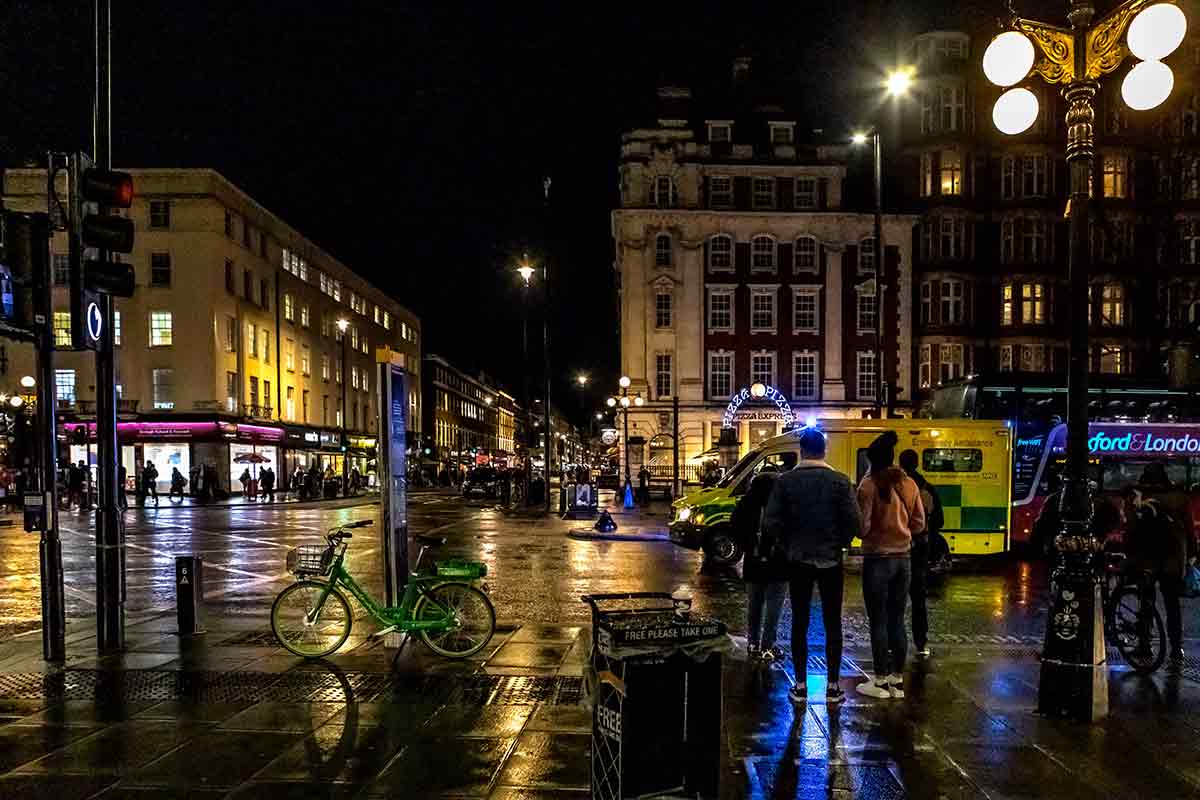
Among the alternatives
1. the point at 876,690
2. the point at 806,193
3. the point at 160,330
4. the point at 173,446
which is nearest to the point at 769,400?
the point at 806,193

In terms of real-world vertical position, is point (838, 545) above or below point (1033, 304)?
below

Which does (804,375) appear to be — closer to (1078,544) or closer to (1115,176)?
(1115,176)

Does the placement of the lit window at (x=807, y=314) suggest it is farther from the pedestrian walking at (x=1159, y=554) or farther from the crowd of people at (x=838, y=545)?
the crowd of people at (x=838, y=545)

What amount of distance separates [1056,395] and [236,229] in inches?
1648

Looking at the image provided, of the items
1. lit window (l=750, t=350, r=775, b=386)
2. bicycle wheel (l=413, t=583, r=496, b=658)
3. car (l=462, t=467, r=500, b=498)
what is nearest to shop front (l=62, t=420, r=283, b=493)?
car (l=462, t=467, r=500, b=498)

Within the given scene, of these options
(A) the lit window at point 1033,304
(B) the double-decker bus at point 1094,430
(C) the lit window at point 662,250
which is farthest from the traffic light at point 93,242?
(A) the lit window at point 1033,304

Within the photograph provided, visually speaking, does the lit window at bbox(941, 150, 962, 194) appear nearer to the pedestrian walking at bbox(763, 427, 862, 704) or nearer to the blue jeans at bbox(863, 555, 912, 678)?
the blue jeans at bbox(863, 555, 912, 678)

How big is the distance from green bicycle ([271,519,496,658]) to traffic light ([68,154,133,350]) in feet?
9.33

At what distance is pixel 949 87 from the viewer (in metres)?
48.9

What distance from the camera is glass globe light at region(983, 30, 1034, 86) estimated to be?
7.43 metres

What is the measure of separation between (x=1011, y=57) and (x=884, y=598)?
456cm

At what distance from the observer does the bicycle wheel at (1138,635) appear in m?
8.22

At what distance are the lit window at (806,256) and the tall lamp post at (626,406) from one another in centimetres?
1172

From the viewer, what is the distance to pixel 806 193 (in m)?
50.6
